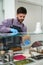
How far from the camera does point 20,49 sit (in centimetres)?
108

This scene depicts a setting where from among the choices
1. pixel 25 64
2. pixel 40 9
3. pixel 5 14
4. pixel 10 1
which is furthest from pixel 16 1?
pixel 25 64

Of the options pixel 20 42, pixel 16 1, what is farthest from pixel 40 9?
pixel 20 42

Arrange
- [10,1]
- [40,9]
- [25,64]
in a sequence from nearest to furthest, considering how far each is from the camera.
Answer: [25,64], [10,1], [40,9]

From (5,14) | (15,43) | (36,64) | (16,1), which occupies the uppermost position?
(16,1)

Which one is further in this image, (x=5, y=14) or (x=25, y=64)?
(x=5, y=14)

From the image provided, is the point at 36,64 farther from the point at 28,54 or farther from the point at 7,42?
the point at 7,42

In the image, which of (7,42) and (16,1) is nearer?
(7,42)

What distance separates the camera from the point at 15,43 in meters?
1.06

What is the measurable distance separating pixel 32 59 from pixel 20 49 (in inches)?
4.9

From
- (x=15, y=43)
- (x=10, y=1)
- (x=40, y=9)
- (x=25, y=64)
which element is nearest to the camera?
(x=25, y=64)

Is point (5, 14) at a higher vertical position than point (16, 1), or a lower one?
lower

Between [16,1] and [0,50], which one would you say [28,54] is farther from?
[16,1]

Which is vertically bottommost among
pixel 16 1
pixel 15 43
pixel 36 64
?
pixel 36 64

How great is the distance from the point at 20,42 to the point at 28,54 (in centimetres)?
10
